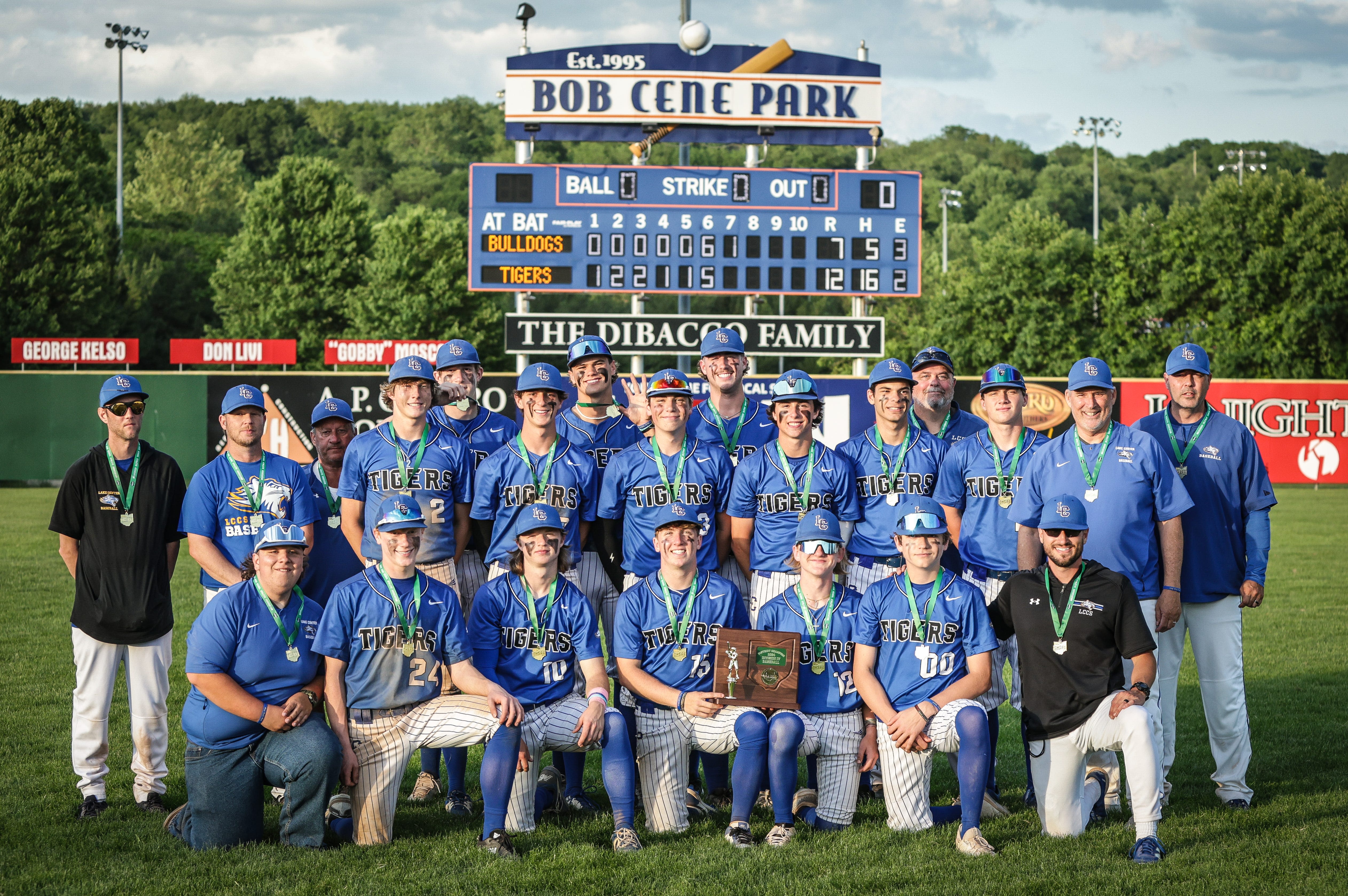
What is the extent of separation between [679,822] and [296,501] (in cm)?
260

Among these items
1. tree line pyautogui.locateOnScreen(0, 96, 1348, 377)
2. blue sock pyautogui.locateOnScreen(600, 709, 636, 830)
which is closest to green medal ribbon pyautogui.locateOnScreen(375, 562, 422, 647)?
blue sock pyautogui.locateOnScreen(600, 709, 636, 830)

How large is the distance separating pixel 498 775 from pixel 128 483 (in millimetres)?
2574

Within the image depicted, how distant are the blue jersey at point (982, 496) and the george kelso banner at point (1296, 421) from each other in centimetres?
1681

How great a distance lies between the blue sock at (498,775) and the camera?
561cm

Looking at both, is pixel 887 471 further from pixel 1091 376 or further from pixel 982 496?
pixel 1091 376

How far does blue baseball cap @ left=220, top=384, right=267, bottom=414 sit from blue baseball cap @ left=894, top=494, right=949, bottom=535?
3357mm

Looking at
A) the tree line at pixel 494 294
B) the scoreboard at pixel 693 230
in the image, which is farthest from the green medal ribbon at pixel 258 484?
the tree line at pixel 494 294

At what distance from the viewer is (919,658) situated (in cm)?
A: 595

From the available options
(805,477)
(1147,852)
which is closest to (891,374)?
(805,477)

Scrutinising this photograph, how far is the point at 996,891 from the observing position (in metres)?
5.02

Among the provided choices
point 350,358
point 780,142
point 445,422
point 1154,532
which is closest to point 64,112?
point 350,358

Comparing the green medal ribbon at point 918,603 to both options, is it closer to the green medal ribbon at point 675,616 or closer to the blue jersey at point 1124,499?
the blue jersey at point 1124,499

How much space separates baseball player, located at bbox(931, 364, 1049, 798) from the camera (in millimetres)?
6609

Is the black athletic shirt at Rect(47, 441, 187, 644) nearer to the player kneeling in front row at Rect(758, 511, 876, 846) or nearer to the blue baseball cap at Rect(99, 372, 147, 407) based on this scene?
the blue baseball cap at Rect(99, 372, 147, 407)
